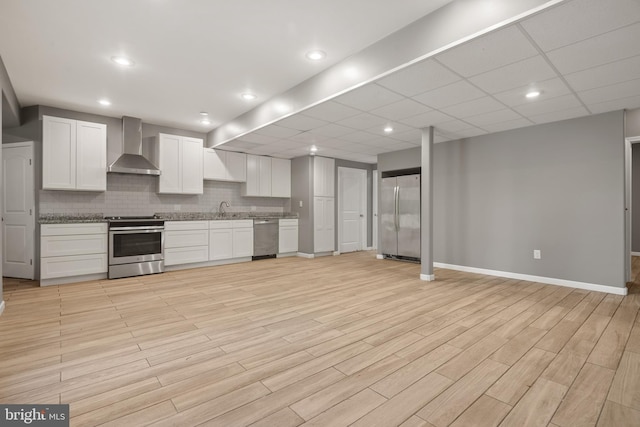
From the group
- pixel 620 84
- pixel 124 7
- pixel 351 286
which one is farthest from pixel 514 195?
pixel 124 7

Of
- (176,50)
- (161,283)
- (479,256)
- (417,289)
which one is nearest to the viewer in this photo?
(176,50)

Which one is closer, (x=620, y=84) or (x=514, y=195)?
(x=620, y=84)

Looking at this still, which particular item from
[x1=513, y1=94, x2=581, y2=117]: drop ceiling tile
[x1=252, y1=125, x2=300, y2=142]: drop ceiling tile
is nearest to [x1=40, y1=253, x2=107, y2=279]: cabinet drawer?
[x1=252, y1=125, x2=300, y2=142]: drop ceiling tile

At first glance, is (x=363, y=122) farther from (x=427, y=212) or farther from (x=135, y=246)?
(x=135, y=246)

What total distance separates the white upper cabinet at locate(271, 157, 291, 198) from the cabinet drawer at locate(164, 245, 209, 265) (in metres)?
2.16

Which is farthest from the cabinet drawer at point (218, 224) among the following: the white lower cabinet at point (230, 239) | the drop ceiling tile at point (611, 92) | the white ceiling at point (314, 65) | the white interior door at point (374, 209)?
the drop ceiling tile at point (611, 92)

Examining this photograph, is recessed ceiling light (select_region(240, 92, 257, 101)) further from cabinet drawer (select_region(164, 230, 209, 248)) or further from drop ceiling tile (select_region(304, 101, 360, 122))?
cabinet drawer (select_region(164, 230, 209, 248))

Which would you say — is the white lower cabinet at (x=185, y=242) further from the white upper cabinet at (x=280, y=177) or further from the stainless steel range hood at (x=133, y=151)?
Result: the white upper cabinet at (x=280, y=177)

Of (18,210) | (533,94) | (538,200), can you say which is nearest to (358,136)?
(533,94)

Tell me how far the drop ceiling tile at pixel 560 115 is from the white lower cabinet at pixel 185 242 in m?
5.75

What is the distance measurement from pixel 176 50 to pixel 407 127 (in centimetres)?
332

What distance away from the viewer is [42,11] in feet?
8.21

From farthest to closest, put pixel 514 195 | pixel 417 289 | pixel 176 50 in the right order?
pixel 514 195
pixel 417 289
pixel 176 50

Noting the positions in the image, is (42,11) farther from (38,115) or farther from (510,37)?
(510,37)
